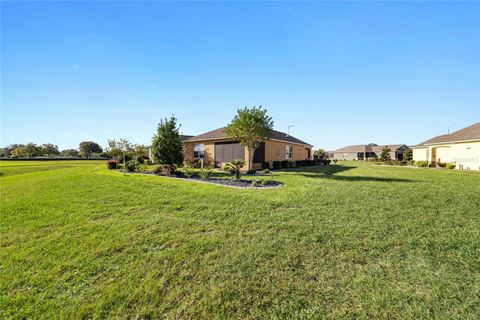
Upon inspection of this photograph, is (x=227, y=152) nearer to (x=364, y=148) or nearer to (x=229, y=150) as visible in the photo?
(x=229, y=150)

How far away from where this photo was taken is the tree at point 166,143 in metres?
17.2

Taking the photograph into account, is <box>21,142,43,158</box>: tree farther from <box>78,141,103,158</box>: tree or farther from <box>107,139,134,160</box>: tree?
<box>107,139,134,160</box>: tree

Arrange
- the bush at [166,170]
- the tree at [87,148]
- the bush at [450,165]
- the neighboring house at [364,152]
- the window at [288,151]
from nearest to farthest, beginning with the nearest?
the bush at [166,170]
the bush at [450,165]
the window at [288,151]
the neighboring house at [364,152]
the tree at [87,148]

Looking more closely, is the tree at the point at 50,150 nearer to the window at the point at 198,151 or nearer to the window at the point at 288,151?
the window at the point at 198,151

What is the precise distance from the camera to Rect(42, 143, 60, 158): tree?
8304 cm

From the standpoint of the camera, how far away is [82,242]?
16.5ft

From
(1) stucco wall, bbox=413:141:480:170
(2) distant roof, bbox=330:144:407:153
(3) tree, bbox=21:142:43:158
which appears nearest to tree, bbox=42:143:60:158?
(3) tree, bbox=21:142:43:158

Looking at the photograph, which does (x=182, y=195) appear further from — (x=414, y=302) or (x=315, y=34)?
(x=315, y=34)

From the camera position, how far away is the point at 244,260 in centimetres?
411

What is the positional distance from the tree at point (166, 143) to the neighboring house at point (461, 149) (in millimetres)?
28099

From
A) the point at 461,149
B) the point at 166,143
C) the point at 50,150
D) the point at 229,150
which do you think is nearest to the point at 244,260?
the point at 166,143

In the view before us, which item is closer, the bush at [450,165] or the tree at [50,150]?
the bush at [450,165]

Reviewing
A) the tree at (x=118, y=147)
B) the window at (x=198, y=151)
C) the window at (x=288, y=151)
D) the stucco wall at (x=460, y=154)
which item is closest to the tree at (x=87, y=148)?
the tree at (x=118, y=147)

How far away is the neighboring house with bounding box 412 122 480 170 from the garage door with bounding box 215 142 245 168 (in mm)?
22695
